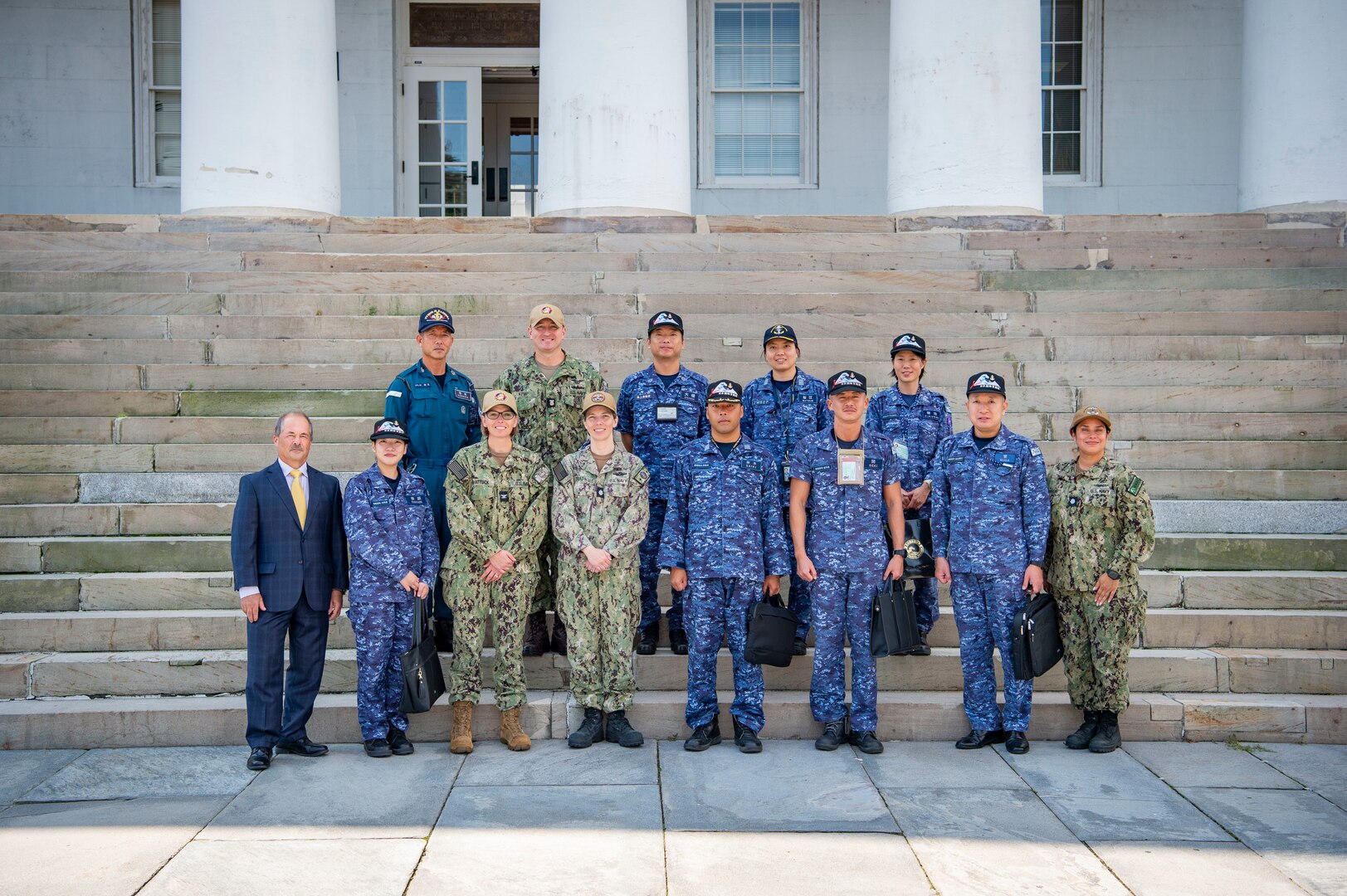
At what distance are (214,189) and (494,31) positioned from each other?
5.97 m

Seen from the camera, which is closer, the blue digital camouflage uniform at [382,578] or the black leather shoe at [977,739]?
the blue digital camouflage uniform at [382,578]

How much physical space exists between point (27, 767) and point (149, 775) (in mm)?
678

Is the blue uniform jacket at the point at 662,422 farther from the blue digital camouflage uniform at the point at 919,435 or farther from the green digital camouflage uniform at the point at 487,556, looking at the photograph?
the blue digital camouflage uniform at the point at 919,435

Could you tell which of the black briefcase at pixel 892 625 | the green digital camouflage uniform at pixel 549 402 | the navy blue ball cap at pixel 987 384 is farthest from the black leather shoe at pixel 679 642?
the navy blue ball cap at pixel 987 384

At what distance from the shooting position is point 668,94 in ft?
37.8

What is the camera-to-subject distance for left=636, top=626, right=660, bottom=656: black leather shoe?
6773 mm

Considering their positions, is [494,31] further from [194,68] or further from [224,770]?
[224,770]

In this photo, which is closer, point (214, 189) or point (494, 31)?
point (214, 189)

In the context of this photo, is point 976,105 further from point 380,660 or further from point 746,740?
point 380,660

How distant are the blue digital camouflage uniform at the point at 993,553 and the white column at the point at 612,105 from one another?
6096 millimetres

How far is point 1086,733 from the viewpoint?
6.23 m

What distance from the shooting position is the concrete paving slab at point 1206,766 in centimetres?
571

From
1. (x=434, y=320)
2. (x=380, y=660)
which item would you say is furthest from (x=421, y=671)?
(x=434, y=320)

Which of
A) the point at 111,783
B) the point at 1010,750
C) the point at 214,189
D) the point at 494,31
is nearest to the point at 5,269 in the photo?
the point at 214,189
